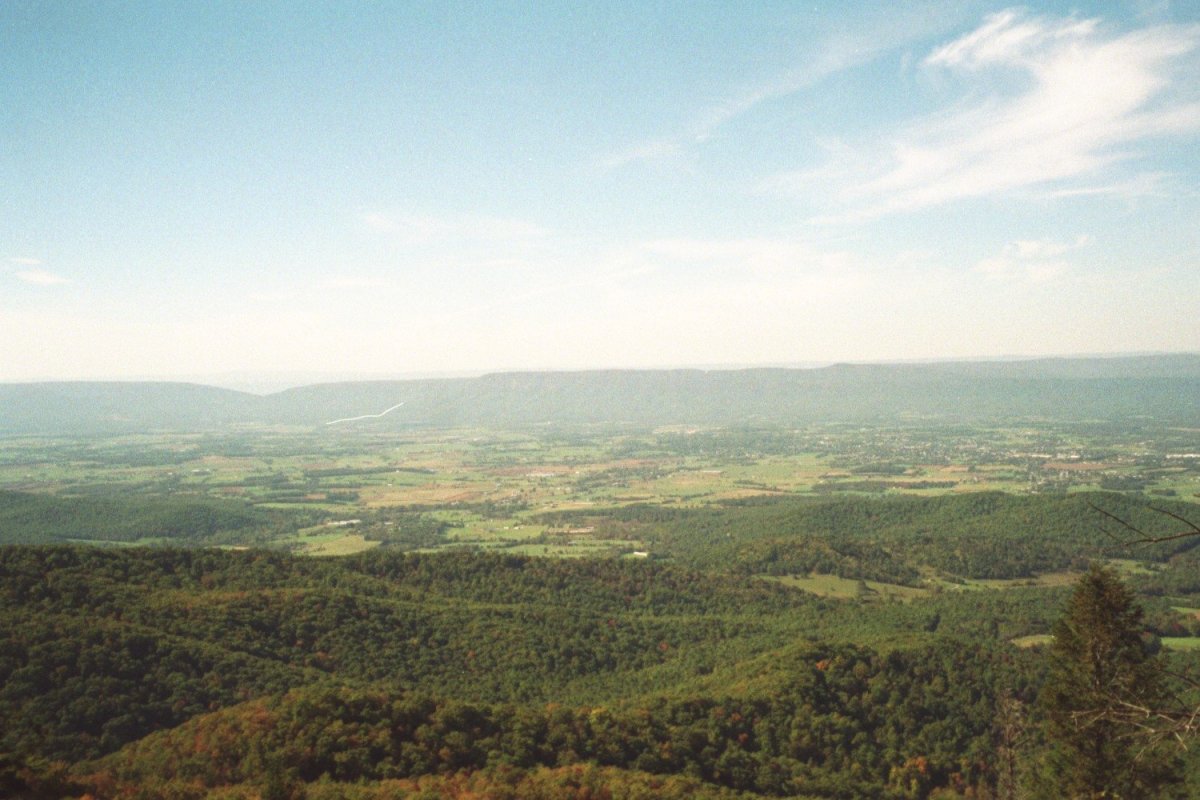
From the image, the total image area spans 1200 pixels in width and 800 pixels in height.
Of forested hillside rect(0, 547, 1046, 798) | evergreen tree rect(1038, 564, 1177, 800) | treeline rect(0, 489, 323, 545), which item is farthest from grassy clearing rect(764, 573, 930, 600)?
treeline rect(0, 489, 323, 545)

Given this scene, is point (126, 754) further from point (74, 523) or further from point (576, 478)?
point (576, 478)

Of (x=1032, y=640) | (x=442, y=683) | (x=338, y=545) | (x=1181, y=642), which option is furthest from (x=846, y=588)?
(x=338, y=545)

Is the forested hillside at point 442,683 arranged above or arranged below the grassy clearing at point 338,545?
above

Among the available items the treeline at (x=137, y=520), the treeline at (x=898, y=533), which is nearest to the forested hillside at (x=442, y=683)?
the treeline at (x=898, y=533)

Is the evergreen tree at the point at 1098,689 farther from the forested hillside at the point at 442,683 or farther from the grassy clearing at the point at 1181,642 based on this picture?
the grassy clearing at the point at 1181,642

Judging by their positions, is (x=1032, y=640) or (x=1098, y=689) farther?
(x=1032, y=640)

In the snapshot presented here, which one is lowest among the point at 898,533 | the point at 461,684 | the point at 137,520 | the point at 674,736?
the point at 898,533

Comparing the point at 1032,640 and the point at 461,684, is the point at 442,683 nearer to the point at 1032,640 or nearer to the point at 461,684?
the point at 461,684

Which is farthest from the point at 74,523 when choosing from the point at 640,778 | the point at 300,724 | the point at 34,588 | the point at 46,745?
the point at 640,778
